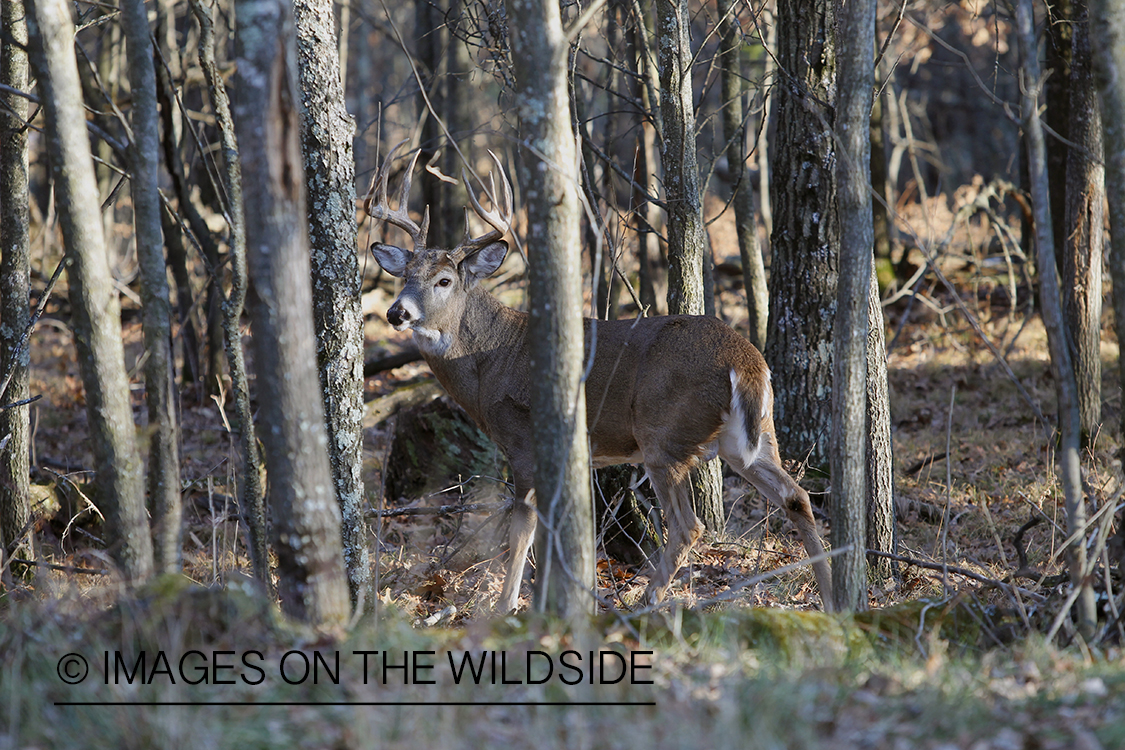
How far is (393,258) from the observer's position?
22.1 feet

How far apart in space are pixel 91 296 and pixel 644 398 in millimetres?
3173

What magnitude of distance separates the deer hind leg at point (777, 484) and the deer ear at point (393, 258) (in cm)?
262

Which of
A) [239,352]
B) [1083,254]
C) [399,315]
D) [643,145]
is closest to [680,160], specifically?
[399,315]

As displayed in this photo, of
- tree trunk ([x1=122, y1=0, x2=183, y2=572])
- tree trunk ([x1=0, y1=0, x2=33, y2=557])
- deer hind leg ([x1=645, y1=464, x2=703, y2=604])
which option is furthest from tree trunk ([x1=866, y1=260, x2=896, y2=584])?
tree trunk ([x1=0, y1=0, x2=33, y2=557])

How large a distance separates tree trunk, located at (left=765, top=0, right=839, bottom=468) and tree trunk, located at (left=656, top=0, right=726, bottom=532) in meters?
0.77

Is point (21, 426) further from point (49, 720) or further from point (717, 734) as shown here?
point (717, 734)

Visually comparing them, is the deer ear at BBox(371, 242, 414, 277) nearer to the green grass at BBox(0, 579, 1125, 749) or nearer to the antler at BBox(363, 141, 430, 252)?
the antler at BBox(363, 141, 430, 252)

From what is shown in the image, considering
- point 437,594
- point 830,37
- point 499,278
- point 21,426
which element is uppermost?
point 830,37

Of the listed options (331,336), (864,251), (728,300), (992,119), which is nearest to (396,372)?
(728,300)

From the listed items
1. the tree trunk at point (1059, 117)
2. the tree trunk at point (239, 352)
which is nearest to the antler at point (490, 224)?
the tree trunk at point (239, 352)

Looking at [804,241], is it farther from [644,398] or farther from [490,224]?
[490,224]

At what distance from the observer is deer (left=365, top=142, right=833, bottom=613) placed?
5.61 metres

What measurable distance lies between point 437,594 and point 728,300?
8072 millimetres

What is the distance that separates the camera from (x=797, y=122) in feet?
22.4
